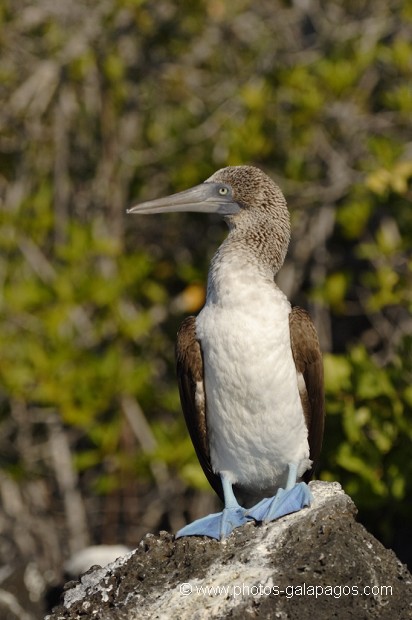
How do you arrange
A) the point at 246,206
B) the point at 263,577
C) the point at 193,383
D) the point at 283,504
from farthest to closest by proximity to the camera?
the point at 246,206, the point at 193,383, the point at 283,504, the point at 263,577

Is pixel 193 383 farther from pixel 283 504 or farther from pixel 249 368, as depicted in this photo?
pixel 283 504

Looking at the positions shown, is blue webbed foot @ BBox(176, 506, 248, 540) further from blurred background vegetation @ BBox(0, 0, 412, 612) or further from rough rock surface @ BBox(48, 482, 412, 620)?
blurred background vegetation @ BBox(0, 0, 412, 612)

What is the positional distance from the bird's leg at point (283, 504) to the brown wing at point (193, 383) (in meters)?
0.55

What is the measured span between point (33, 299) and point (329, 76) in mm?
2516

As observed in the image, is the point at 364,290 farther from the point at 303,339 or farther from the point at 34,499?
the point at 303,339

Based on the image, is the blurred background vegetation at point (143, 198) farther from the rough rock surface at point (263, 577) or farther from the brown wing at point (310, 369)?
the rough rock surface at point (263, 577)

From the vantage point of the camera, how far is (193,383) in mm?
4469

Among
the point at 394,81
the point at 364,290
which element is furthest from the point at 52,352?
the point at 394,81

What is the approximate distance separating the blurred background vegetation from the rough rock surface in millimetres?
3098

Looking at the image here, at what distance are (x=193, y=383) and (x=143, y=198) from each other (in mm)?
3751

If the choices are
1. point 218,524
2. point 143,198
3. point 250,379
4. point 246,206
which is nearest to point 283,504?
point 218,524

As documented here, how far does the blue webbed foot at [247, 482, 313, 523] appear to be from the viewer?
3889 mm

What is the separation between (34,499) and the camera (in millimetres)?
7871

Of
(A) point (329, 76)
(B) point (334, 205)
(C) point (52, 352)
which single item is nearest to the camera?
(C) point (52, 352)
